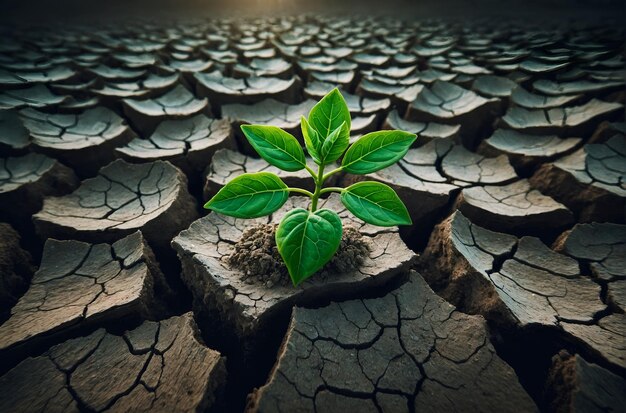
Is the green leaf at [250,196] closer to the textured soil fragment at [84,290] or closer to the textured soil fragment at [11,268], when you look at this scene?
the textured soil fragment at [84,290]

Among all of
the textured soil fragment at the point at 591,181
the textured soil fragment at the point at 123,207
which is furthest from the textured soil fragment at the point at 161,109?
the textured soil fragment at the point at 591,181

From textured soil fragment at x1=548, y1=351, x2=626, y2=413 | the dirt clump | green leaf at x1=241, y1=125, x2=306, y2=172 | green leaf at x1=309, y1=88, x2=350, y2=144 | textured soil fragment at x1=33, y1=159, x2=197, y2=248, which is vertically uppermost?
green leaf at x1=309, y1=88, x2=350, y2=144

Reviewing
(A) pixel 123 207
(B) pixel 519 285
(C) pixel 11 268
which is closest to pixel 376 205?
(B) pixel 519 285

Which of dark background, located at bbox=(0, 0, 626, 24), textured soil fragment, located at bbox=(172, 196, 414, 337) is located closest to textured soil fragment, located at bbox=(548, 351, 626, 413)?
textured soil fragment, located at bbox=(172, 196, 414, 337)

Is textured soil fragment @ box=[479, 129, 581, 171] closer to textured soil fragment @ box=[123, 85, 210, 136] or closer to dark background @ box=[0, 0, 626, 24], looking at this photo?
textured soil fragment @ box=[123, 85, 210, 136]

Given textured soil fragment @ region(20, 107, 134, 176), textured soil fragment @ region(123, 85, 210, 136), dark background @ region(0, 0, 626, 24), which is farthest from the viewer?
dark background @ region(0, 0, 626, 24)

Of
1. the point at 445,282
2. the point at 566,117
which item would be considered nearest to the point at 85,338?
the point at 445,282

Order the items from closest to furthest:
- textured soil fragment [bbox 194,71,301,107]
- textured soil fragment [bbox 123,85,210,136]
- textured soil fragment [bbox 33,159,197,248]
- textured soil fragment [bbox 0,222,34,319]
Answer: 1. textured soil fragment [bbox 0,222,34,319]
2. textured soil fragment [bbox 33,159,197,248]
3. textured soil fragment [bbox 123,85,210,136]
4. textured soil fragment [bbox 194,71,301,107]

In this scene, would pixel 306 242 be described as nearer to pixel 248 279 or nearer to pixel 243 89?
pixel 248 279
